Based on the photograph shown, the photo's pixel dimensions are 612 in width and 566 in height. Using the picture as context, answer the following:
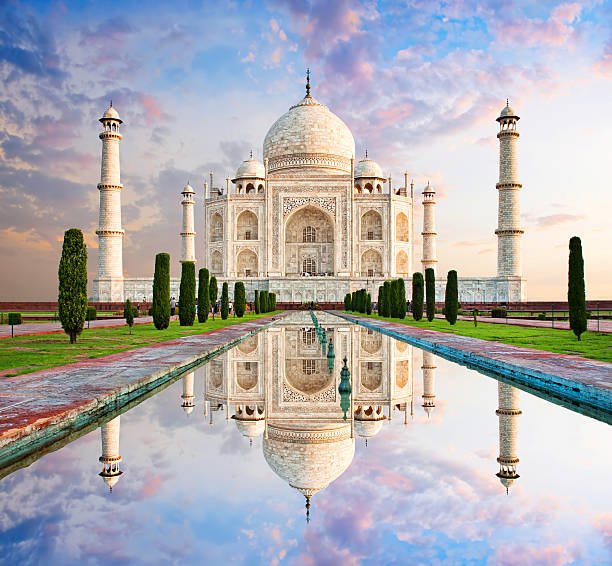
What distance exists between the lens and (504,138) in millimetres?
24062

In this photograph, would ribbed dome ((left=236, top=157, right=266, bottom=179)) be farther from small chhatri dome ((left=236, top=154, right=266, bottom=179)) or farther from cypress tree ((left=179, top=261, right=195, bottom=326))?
cypress tree ((left=179, top=261, right=195, bottom=326))

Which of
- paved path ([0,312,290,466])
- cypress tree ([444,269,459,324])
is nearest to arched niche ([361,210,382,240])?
cypress tree ([444,269,459,324])

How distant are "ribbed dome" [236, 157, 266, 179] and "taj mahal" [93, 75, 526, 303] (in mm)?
72

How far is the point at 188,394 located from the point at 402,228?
26.5m

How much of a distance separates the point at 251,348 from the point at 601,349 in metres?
4.55

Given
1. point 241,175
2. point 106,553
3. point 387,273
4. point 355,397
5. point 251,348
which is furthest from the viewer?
point 241,175

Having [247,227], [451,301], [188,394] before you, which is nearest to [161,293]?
[451,301]

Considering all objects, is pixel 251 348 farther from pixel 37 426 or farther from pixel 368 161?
pixel 368 161

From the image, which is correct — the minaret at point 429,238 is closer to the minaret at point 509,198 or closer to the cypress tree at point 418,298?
the minaret at point 509,198

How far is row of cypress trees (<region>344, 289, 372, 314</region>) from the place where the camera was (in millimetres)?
20438

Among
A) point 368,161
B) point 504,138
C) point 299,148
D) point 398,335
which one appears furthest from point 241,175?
point 398,335

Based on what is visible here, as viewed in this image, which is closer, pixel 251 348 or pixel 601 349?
pixel 601 349

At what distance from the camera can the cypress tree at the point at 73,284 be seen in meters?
8.19

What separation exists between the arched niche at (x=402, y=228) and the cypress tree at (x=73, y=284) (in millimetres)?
22795
